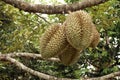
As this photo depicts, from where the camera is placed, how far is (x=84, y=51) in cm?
447

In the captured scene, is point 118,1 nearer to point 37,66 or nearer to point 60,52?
point 37,66

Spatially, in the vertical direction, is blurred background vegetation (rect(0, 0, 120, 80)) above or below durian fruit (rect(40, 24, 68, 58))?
below

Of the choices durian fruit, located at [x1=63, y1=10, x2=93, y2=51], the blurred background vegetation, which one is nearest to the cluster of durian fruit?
durian fruit, located at [x1=63, y1=10, x2=93, y2=51]

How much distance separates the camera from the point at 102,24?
3521mm

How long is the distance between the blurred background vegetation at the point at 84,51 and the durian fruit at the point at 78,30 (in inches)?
69.6

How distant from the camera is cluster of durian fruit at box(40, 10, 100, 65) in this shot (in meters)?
1.57

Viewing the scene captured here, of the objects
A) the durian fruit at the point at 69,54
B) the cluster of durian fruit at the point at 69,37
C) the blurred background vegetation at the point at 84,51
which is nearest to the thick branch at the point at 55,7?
the cluster of durian fruit at the point at 69,37

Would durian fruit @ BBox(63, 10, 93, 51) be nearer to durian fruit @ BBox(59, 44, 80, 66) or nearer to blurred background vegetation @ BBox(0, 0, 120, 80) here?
durian fruit @ BBox(59, 44, 80, 66)

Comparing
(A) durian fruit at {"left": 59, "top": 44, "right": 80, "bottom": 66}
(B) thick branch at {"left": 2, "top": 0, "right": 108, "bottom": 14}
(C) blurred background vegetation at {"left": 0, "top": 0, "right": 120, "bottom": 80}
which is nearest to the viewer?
(B) thick branch at {"left": 2, "top": 0, "right": 108, "bottom": 14}

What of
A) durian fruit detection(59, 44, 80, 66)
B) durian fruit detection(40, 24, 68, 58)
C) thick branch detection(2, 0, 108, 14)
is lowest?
durian fruit detection(59, 44, 80, 66)

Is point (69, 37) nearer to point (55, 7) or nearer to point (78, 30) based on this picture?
point (78, 30)

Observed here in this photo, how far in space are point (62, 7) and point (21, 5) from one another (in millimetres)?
203

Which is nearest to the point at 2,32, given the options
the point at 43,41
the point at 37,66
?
the point at 37,66

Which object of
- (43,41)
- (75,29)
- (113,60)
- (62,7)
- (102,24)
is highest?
(62,7)
